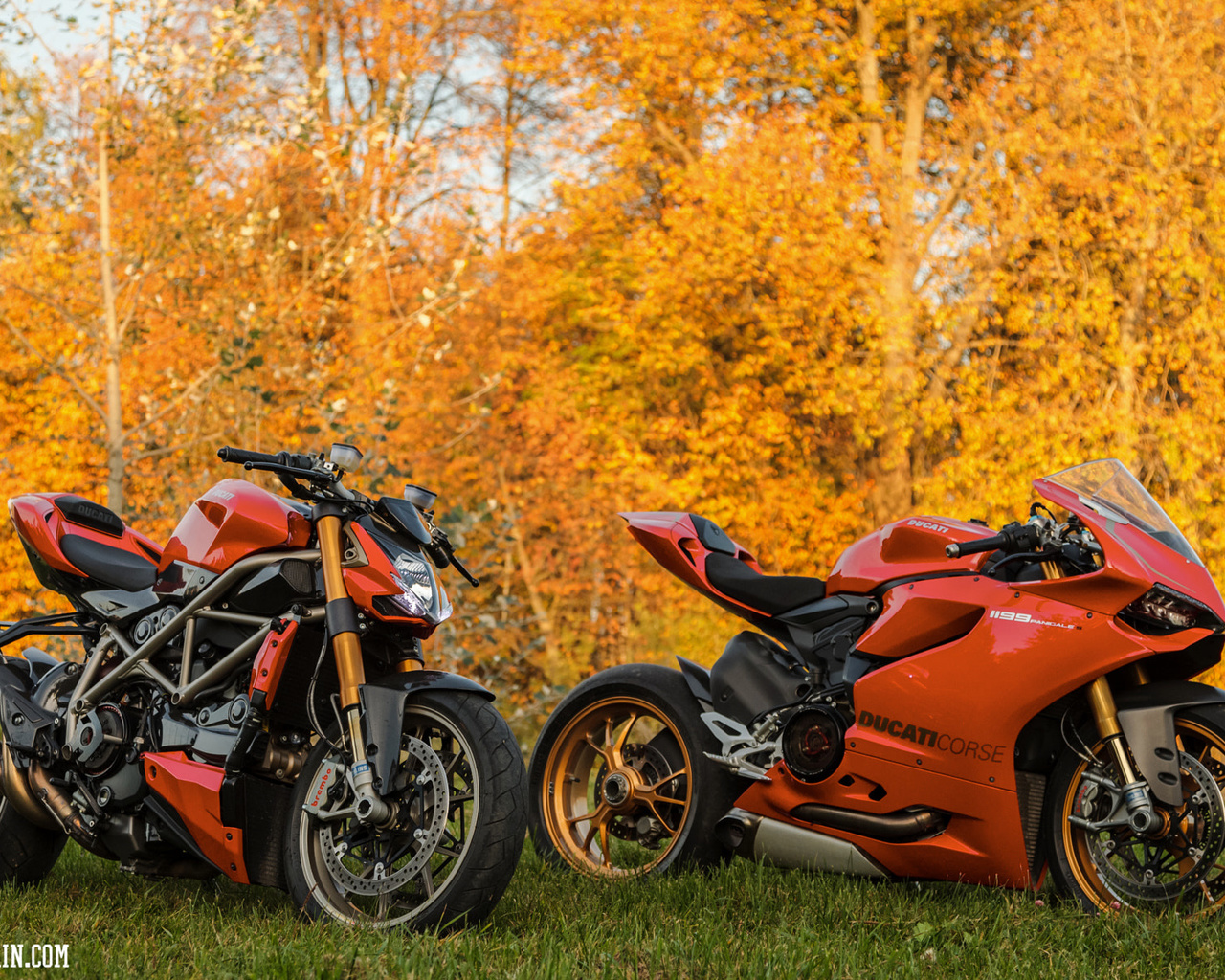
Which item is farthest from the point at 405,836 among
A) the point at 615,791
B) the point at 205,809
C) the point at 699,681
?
the point at 699,681

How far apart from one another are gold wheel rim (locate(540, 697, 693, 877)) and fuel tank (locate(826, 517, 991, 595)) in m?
0.84

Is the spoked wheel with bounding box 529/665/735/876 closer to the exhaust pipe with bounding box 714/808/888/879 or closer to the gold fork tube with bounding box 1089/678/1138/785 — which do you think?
the exhaust pipe with bounding box 714/808/888/879

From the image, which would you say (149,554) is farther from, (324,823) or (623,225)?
(623,225)

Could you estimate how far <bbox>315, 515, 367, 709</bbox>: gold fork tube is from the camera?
364 centimetres

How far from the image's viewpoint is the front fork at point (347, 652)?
3535mm

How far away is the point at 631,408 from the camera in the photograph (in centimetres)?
2520

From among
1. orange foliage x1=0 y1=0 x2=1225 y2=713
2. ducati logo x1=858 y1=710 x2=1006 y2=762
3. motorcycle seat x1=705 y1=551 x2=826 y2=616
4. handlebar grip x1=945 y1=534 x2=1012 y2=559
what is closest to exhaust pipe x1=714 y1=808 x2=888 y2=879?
ducati logo x1=858 y1=710 x2=1006 y2=762

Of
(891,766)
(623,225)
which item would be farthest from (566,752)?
(623,225)

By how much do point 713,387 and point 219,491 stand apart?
2080 cm

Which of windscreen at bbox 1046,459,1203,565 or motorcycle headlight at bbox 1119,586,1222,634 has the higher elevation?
windscreen at bbox 1046,459,1203,565

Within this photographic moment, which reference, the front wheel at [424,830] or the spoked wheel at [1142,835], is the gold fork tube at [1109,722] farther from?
the front wheel at [424,830]

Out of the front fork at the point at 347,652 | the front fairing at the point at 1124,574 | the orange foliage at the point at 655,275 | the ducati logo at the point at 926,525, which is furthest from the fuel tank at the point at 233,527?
the orange foliage at the point at 655,275

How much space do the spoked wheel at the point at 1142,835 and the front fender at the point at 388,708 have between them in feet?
5.70

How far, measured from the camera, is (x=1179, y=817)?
12.2 feet
